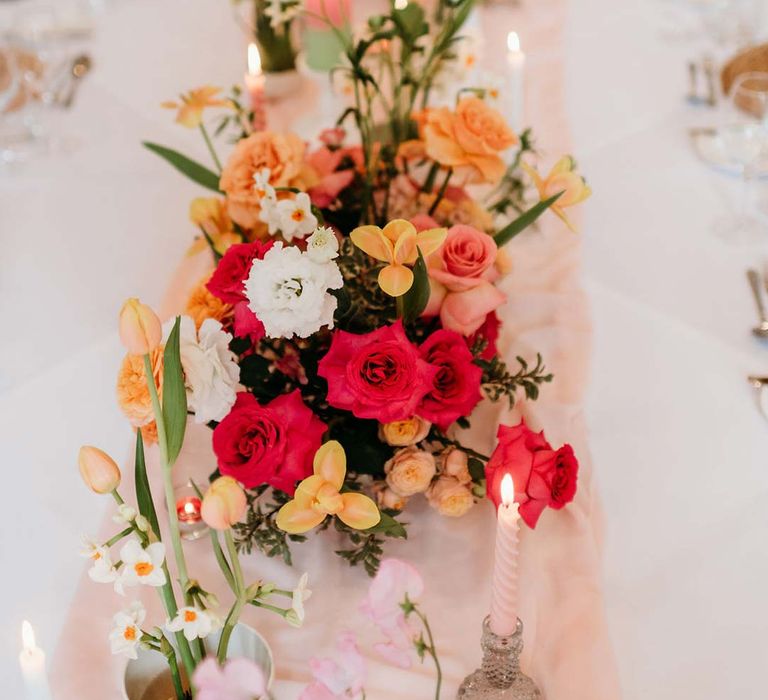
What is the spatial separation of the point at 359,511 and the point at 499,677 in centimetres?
19

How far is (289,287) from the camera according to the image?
69 centimetres

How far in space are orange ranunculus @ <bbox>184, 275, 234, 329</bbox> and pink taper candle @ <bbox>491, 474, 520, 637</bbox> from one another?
366mm

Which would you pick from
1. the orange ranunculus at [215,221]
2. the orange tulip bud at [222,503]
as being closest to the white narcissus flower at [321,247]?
the orange tulip bud at [222,503]

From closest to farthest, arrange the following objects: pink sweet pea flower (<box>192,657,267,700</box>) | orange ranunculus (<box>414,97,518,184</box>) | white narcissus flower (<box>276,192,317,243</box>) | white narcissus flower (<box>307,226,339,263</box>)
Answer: pink sweet pea flower (<box>192,657,267,700</box>)
white narcissus flower (<box>307,226,339,263</box>)
white narcissus flower (<box>276,192,317,243</box>)
orange ranunculus (<box>414,97,518,184</box>)

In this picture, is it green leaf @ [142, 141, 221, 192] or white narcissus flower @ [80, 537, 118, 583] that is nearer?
white narcissus flower @ [80, 537, 118, 583]

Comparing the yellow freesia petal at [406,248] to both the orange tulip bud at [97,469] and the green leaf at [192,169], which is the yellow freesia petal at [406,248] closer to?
the orange tulip bud at [97,469]

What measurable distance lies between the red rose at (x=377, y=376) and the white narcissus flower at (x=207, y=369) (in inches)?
3.2

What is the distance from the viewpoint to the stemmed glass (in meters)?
1.28

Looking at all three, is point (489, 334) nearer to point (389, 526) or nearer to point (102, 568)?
point (389, 526)

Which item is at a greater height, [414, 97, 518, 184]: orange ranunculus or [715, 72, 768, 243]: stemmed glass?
[414, 97, 518, 184]: orange ranunculus

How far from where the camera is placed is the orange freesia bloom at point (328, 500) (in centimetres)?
65

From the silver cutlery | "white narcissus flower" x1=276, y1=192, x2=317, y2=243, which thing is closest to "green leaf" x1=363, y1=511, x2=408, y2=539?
"white narcissus flower" x1=276, y1=192, x2=317, y2=243

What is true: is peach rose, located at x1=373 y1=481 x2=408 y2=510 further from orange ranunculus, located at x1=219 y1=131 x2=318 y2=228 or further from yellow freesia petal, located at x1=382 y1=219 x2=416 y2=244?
orange ranunculus, located at x1=219 y1=131 x2=318 y2=228

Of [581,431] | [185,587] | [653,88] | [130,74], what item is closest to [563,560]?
[581,431]
